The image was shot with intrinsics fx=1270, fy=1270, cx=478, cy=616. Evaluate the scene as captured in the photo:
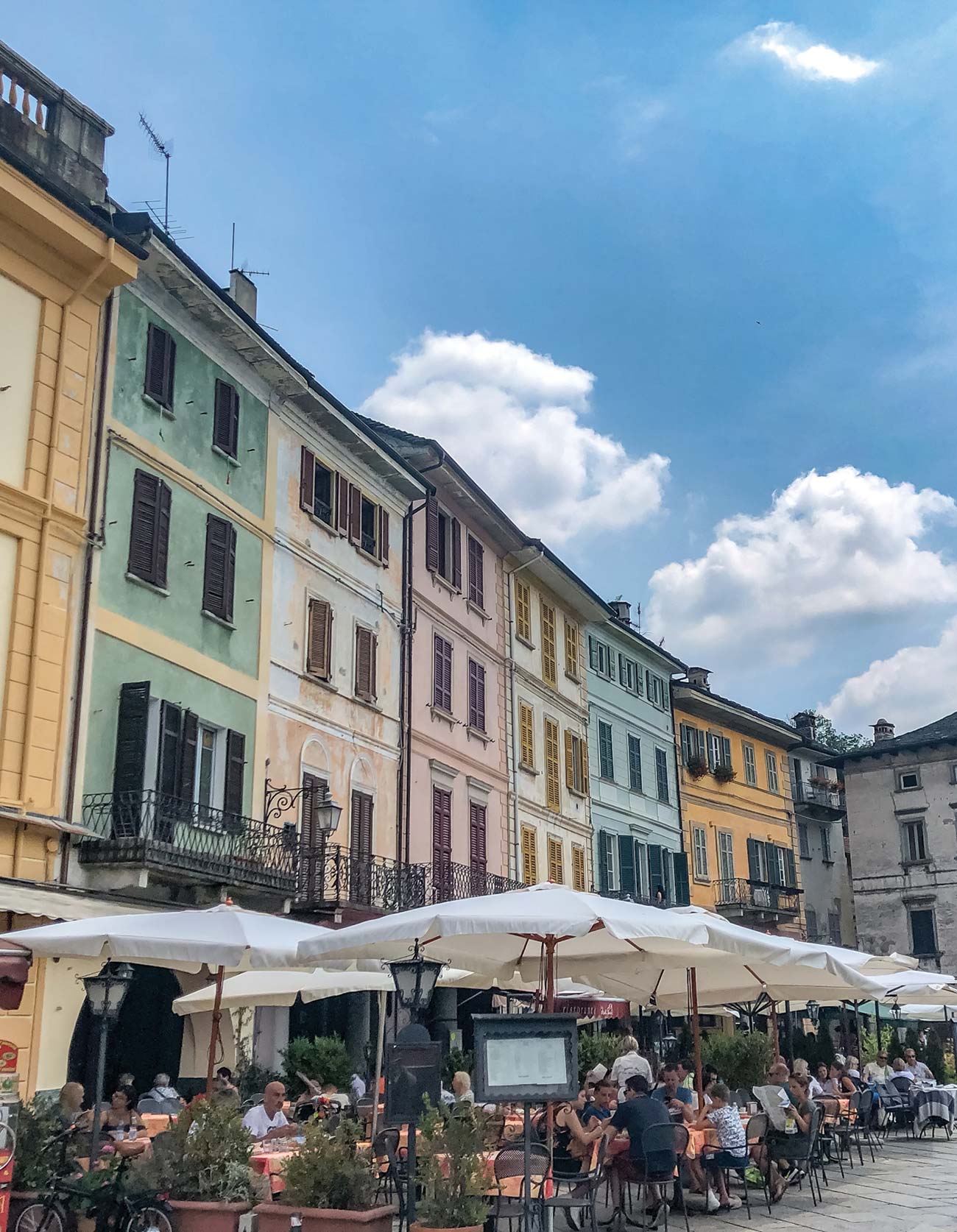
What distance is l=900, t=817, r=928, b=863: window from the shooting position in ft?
145

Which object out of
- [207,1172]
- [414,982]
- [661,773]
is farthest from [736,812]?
[207,1172]

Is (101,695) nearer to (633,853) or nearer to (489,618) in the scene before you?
(489,618)

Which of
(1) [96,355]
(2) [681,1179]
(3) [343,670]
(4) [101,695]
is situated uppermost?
(1) [96,355]

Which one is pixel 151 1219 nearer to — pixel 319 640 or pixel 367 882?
pixel 367 882

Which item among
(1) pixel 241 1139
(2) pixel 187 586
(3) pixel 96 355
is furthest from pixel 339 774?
(1) pixel 241 1139

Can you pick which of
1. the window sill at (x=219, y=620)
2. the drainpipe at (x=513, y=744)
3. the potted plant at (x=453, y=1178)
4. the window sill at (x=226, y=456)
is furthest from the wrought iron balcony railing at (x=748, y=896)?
the potted plant at (x=453, y=1178)

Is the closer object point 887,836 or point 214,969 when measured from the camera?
point 214,969

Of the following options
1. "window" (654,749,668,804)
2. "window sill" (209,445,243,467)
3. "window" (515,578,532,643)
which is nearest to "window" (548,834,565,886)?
"window" (515,578,532,643)

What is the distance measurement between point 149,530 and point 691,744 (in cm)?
2473

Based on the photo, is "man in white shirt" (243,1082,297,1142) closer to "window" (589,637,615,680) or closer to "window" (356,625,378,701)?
"window" (356,625,378,701)

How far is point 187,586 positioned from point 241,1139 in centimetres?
1103

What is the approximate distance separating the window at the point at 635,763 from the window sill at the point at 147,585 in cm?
1996

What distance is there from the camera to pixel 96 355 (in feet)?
55.5

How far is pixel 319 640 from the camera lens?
21.4 m
